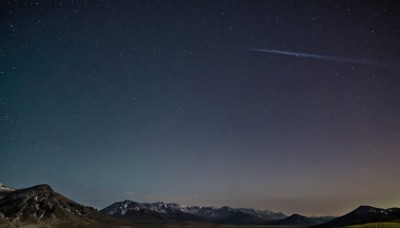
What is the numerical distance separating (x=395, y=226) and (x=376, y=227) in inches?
306

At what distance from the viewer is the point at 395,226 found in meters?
132

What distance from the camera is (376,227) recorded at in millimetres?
138375
